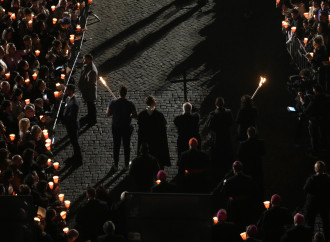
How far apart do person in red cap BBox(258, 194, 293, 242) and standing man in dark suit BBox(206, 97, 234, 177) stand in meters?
4.02

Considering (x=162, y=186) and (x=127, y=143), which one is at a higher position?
(x=162, y=186)

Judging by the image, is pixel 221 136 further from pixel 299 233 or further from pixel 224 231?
pixel 299 233

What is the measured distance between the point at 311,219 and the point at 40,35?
9.32 metres

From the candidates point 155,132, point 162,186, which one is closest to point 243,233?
point 162,186

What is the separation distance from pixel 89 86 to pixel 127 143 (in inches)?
110

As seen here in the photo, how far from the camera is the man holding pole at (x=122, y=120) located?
27828mm

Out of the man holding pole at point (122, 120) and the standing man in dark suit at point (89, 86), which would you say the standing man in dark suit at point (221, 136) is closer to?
the man holding pole at point (122, 120)

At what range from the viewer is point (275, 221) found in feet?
77.7

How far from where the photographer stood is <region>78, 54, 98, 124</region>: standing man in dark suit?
30.1 m

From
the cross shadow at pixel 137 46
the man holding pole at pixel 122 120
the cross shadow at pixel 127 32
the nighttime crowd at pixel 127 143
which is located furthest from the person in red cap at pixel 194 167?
the cross shadow at pixel 127 32

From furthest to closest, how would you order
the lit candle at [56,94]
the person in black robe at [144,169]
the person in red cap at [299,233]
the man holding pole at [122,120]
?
1. the lit candle at [56,94]
2. the man holding pole at [122,120]
3. the person in black robe at [144,169]
4. the person in red cap at [299,233]

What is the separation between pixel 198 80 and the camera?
32125 millimetres

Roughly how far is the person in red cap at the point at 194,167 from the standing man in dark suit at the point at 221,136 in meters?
1.71

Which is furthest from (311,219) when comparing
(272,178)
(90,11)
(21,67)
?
(90,11)
